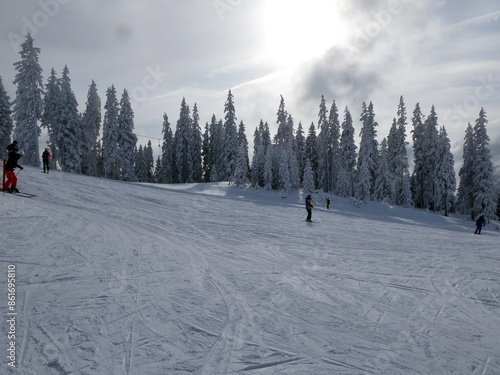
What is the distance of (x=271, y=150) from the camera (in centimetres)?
4456

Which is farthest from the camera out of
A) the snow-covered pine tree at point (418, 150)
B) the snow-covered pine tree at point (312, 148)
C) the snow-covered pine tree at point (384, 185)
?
the snow-covered pine tree at point (312, 148)

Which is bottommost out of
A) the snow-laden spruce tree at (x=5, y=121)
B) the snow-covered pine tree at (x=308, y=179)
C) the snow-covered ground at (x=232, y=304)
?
the snow-covered ground at (x=232, y=304)

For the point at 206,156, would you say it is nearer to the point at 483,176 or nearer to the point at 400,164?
the point at 400,164

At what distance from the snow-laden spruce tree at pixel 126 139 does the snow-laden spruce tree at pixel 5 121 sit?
13478 mm

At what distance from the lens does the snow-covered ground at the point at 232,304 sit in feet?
12.8

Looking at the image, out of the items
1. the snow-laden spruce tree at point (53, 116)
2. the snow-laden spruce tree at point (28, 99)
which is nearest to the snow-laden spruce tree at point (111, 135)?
the snow-laden spruce tree at point (53, 116)

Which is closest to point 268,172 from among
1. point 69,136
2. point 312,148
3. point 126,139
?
point 312,148

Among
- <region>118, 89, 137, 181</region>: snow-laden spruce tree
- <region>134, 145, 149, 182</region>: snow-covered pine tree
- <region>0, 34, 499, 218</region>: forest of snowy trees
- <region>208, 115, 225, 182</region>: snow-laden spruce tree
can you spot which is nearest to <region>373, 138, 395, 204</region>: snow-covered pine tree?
<region>0, 34, 499, 218</region>: forest of snowy trees

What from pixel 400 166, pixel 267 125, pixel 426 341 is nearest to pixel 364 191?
pixel 400 166

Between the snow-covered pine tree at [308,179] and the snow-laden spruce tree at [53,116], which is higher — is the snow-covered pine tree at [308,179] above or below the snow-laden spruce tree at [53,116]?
below

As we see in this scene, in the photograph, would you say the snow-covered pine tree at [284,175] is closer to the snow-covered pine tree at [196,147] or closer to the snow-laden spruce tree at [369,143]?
the snow-laden spruce tree at [369,143]

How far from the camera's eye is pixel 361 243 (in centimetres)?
1238

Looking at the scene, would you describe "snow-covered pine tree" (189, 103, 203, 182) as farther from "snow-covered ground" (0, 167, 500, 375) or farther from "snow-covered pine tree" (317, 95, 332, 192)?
"snow-covered ground" (0, 167, 500, 375)

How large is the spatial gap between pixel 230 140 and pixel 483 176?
126 ft
